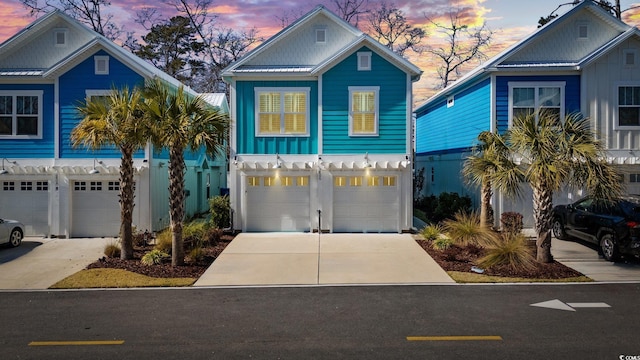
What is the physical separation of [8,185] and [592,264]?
64.8 ft

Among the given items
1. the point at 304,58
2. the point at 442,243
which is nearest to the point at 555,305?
the point at 442,243

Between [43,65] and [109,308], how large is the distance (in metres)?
13.4

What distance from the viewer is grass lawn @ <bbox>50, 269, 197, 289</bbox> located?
11.2 metres

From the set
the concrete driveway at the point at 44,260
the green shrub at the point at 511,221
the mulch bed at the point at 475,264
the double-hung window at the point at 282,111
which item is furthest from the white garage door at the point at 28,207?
the green shrub at the point at 511,221

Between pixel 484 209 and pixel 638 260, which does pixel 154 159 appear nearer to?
pixel 484 209

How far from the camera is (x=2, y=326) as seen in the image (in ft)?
27.3

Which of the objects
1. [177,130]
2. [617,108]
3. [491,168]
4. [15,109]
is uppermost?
[617,108]

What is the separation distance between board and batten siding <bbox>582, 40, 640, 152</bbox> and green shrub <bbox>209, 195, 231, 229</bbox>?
14166 mm

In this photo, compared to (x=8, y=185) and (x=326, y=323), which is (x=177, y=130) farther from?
(x=8, y=185)

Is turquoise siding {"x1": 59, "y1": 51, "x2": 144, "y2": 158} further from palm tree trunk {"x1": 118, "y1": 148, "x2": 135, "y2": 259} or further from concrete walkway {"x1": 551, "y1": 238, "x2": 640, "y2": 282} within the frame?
concrete walkway {"x1": 551, "y1": 238, "x2": 640, "y2": 282}

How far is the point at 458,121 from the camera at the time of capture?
74.1ft

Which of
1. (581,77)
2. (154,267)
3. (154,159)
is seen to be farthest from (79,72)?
(581,77)

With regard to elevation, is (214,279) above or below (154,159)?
below

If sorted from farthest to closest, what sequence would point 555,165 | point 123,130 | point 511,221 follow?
point 511,221, point 123,130, point 555,165
